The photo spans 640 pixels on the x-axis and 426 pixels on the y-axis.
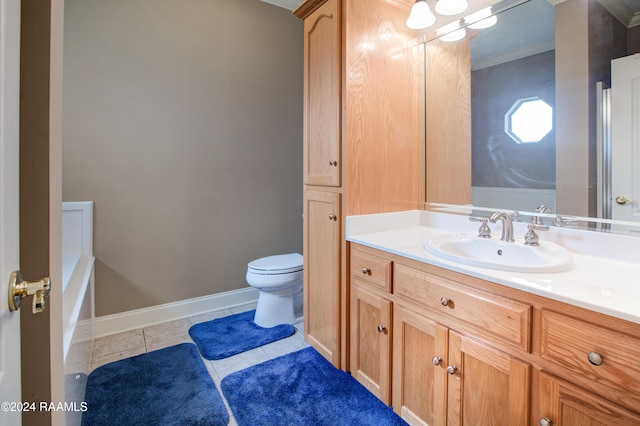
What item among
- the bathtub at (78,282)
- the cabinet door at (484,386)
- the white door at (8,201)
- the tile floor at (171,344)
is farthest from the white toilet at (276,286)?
the white door at (8,201)

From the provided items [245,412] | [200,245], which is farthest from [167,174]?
[245,412]

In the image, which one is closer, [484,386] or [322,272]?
[484,386]

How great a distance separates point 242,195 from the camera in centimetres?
289

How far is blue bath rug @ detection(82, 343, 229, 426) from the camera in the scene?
1.58 metres

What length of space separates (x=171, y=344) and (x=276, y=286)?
31.0 inches

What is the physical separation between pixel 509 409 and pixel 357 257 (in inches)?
34.5

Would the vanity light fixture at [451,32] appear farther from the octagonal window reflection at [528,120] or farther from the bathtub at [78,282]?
the bathtub at [78,282]

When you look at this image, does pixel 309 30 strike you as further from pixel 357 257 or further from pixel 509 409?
pixel 509 409

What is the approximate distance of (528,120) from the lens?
1.58m

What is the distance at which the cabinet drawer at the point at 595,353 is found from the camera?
0.82 metres

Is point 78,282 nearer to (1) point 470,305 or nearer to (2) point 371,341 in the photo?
(2) point 371,341

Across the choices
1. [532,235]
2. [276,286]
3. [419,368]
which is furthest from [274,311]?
[532,235]

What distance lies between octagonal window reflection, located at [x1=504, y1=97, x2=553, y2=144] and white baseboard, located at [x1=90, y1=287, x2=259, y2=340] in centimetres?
231

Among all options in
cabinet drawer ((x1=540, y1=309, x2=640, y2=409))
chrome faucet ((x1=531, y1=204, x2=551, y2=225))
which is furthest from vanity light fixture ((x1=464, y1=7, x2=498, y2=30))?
cabinet drawer ((x1=540, y1=309, x2=640, y2=409))
